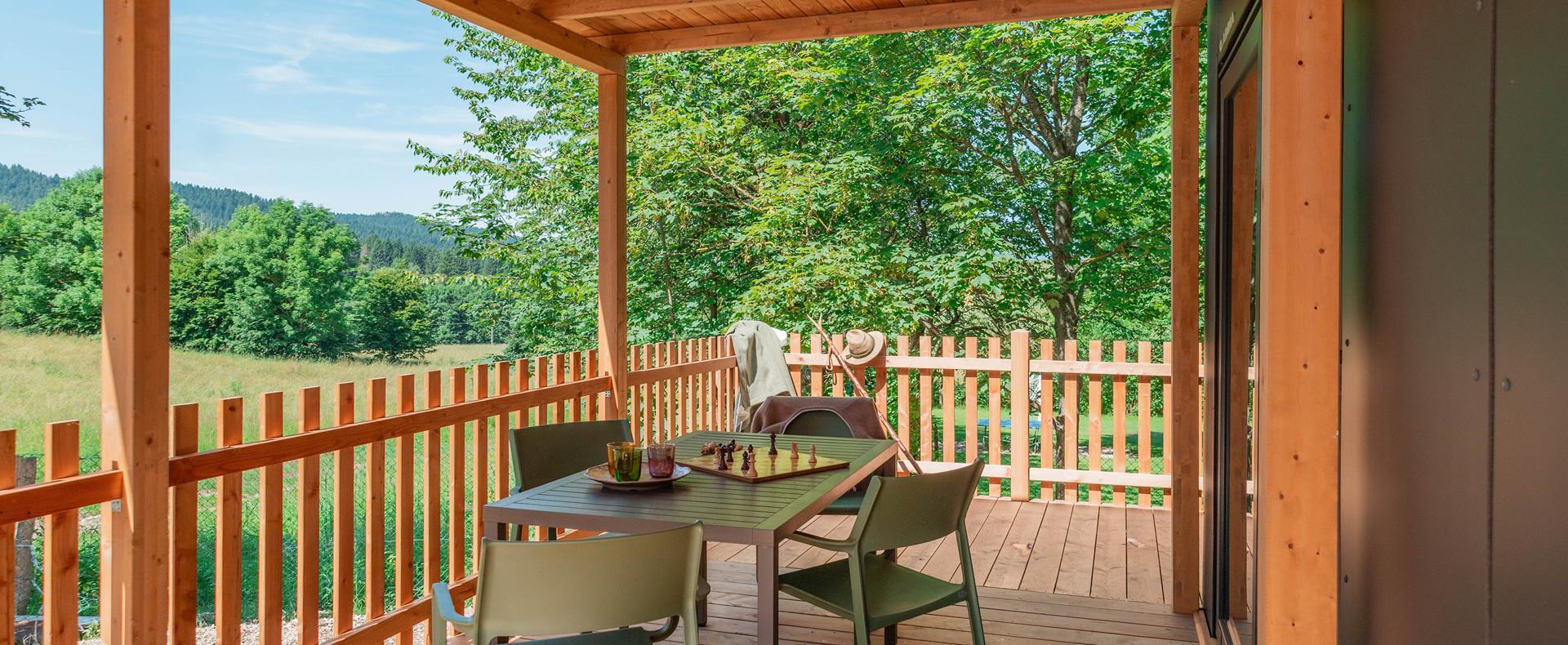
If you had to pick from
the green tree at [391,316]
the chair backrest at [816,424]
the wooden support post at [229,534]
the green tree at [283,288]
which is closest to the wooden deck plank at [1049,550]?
the chair backrest at [816,424]

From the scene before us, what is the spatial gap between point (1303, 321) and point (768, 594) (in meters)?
1.29

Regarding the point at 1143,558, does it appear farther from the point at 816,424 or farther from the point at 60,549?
the point at 60,549

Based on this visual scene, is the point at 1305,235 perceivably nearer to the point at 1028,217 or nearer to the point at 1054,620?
the point at 1054,620

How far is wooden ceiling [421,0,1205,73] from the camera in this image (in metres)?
3.95

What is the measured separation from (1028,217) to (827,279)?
2.23 m

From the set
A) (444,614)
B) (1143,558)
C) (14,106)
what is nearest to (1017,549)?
(1143,558)

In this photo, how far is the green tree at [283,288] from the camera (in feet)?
42.0

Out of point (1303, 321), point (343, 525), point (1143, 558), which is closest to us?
point (1303, 321)

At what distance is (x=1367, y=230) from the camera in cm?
154

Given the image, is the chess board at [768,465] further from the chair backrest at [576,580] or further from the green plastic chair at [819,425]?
the green plastic chair at [819,425]

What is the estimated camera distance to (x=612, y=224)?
4.72 metres

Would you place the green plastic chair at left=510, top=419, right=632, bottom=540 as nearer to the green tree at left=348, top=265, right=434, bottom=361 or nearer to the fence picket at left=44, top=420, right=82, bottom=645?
the fence picket at left=44, top=420, right=82, bottom=645

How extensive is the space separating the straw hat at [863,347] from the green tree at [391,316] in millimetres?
8685

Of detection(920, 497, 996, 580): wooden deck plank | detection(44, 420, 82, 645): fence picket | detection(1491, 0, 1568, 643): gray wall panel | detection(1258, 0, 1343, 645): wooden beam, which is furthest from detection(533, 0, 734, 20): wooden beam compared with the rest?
detection(1491, 0, 1568, 643): gray wall panel
